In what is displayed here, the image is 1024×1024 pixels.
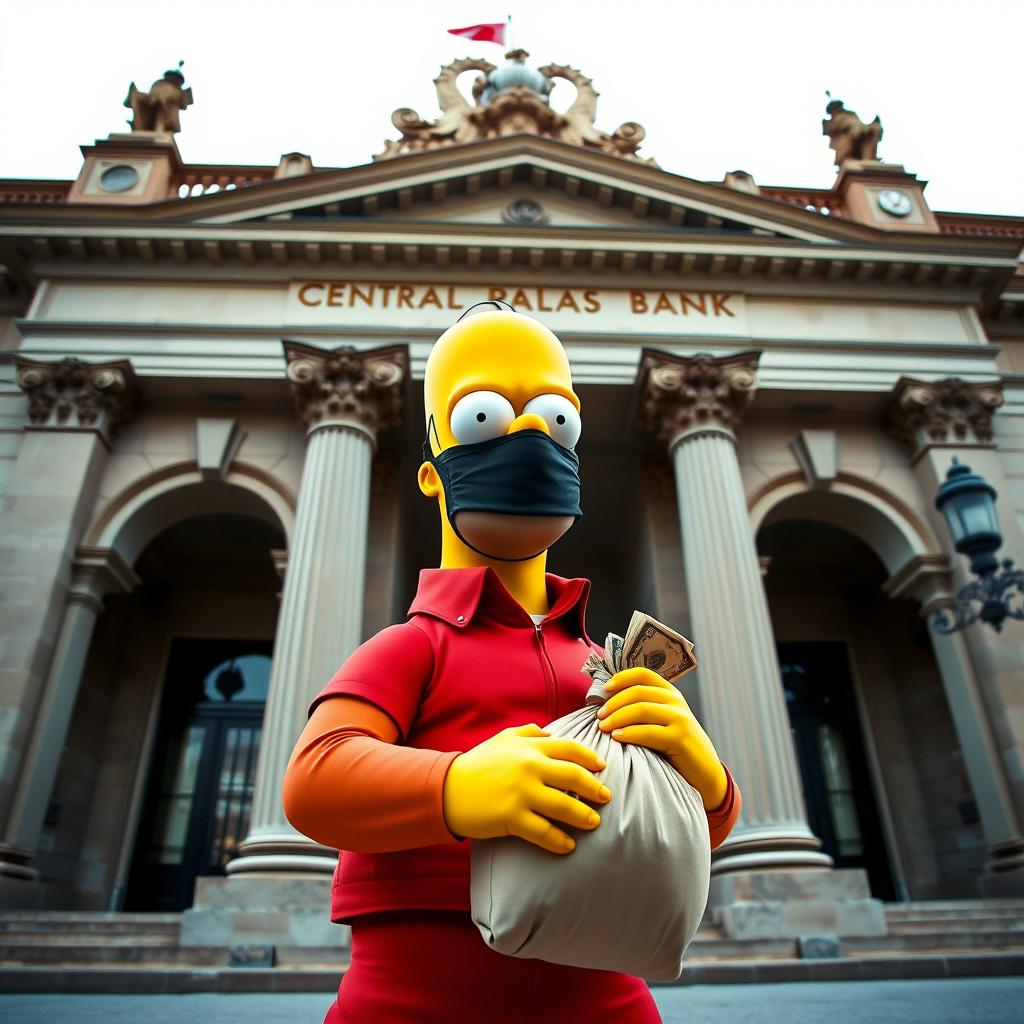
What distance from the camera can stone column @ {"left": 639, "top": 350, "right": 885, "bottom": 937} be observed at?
7.38m

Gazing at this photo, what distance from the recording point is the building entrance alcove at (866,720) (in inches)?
483

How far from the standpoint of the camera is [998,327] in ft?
42.8

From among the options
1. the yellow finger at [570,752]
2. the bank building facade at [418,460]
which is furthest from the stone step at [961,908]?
the yellow finger at [570,752]

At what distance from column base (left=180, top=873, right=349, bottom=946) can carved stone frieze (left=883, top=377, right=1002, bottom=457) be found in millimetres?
10060

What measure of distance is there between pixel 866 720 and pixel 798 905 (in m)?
7.24

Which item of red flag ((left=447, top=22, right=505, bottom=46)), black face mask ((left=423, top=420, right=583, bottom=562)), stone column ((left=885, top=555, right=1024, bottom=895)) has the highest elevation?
red flag ((left=447, top=22, right=505, bottom=46))

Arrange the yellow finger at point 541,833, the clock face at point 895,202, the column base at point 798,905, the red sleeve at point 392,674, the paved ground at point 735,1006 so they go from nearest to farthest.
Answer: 1. the yellow finger at point 541,833
2. the red sleeve at point 392,674
3. the paved ground at point 735,1006
4. the column base at point 798,905
5. the clock face at point 895,202

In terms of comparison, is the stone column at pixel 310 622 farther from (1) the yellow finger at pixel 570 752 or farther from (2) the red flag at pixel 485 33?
(2) the red flag at pixel 485 33

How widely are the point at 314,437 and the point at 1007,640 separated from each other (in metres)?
9.52

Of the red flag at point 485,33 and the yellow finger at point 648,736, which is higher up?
the red flag at point 485,33

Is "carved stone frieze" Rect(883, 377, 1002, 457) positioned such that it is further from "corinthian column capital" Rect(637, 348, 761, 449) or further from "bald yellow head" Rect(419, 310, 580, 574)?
"bald yellow head" Rect(419, 310, 580, 574)

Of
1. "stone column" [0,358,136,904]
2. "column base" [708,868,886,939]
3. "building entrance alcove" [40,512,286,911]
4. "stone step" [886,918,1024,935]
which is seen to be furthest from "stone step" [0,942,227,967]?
"stone step" [886,918,1024,935]

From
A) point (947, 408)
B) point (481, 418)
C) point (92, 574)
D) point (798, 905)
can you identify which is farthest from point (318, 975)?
point (947, 408)

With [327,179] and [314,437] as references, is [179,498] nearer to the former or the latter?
[314,437]
